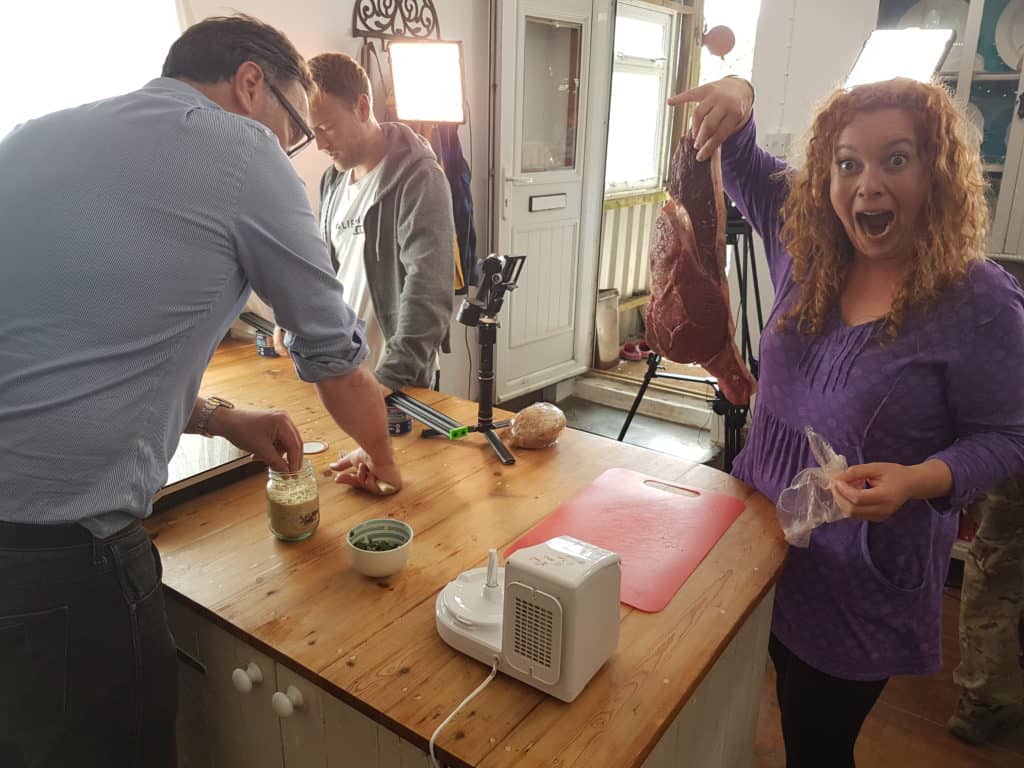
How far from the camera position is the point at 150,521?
4.25 feet

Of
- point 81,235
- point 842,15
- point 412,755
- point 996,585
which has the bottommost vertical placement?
point 996,585

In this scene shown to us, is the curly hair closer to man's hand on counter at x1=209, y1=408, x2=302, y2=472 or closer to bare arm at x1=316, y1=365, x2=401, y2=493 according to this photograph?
bare arm at x1=316, y1=365, x2=401, y2=493

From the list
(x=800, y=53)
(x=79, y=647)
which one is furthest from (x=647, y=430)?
(x=79, y=647)

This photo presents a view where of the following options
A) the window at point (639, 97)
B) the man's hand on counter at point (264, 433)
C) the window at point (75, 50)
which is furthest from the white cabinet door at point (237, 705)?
the window at point (639, 97)

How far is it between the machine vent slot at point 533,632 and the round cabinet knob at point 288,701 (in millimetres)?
328

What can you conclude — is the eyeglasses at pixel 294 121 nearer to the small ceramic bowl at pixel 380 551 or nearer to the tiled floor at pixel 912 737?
the small ceramic bowl at pixel 380 551

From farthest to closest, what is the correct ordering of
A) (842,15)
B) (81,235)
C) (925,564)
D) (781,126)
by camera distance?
(781,126), (842,15), (925,564), (81,235)

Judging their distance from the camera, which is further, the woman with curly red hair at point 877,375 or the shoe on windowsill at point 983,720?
the shoe on windowsill at point 983,720

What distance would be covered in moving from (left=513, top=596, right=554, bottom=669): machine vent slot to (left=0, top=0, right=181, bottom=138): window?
1.99 m

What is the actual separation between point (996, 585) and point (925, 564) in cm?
104

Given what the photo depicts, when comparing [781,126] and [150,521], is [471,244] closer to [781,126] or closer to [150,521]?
[781,126]

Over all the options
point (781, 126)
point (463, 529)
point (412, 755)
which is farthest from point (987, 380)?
point (781, 126)

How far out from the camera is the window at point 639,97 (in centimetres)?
455

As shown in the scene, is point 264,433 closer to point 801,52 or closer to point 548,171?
point 801,52
